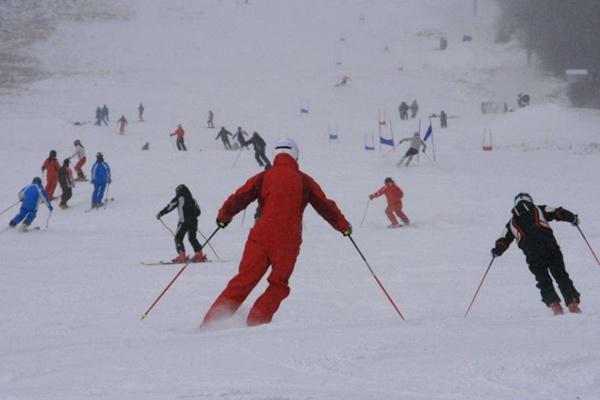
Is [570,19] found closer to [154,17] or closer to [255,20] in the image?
[255,20]

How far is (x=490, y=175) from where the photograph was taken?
2294 centimetres

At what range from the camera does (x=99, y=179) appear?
1839 cm

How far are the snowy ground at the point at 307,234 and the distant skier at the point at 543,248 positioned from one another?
0.32 m

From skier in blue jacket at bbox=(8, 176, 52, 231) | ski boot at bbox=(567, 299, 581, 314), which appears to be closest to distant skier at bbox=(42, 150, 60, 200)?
skier in blue jacket at bbox=(8, 176, 52, 231)

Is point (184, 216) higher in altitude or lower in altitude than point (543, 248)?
lower

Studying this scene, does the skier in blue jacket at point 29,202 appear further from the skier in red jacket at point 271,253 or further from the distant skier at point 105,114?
the distant skier at point 105,114

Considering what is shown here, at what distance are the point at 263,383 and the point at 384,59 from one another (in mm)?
52048

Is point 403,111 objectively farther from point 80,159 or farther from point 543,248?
point 543,248

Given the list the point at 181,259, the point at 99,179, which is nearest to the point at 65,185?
the point at 99,179

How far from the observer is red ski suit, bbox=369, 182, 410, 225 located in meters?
16.3

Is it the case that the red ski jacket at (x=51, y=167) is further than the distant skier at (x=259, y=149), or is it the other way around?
the distant skier at (x=259, y=149)

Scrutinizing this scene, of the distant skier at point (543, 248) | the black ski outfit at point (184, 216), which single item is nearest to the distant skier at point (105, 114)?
the black ski outfit at point (184, 216)

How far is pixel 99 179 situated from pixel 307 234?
602 centimetres

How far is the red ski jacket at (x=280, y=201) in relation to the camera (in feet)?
19.2
